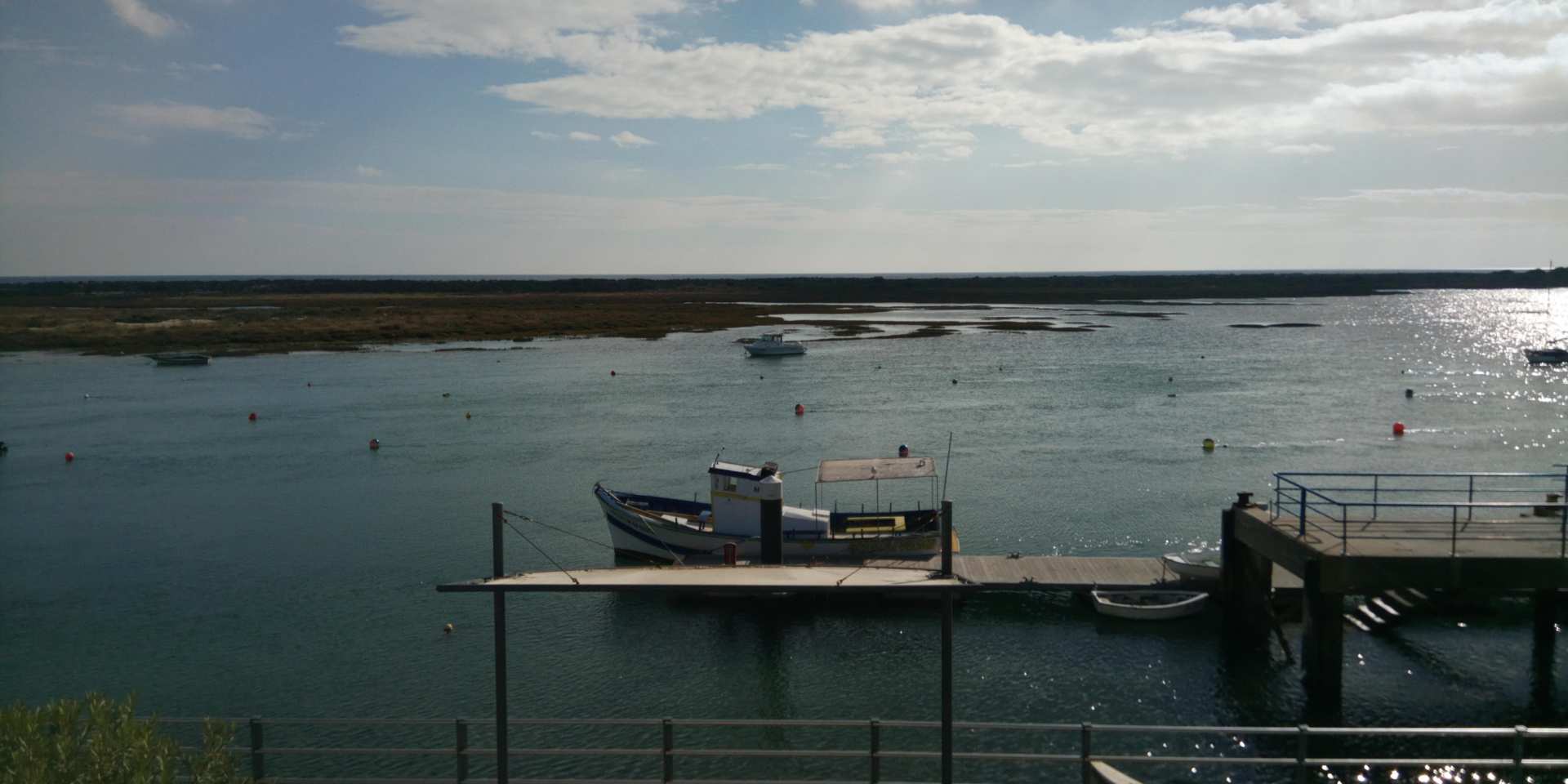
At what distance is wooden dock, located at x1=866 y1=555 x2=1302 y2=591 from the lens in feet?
90.7

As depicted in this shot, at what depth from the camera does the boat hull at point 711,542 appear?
30.7 meters

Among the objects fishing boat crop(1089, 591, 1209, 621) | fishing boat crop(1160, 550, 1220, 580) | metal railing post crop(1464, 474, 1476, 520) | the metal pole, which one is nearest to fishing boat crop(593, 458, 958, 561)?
fishing boat crop(1089, 591, 1209, 621)

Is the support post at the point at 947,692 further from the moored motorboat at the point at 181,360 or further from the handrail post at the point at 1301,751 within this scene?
the moored motorboat at the point at 181,360

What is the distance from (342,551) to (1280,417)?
160 feet

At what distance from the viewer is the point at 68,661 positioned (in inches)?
1033

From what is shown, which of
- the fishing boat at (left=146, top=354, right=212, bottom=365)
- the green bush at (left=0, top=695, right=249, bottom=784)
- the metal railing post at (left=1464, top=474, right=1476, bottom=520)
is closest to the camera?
the green bush at (left=0, top=695, right=249, bottom=784)

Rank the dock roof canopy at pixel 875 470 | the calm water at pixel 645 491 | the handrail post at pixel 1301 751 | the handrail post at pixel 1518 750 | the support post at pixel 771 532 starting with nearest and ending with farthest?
the handrail post at pixel 1301 751 → the handrail post at pixel 1518 750 → the calm water at pixel 645 491 → the support post at pixel 771 532 → the dock roof canopy at pixel 875 470

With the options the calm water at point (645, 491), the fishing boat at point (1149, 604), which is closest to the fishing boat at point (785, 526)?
the calm water at point (645, 491)

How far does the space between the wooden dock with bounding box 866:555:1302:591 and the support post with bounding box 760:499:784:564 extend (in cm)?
265

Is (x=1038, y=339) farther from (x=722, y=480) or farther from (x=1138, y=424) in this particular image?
(x=722, y=480)

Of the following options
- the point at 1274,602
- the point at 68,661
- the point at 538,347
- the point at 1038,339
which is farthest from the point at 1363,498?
the point at 538,347

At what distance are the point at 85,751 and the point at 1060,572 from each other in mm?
23225

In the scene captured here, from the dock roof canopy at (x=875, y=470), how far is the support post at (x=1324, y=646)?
11.5 m

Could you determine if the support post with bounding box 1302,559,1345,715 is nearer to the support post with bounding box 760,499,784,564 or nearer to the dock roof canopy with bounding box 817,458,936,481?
the dock roof canopy with bounding box 817,458,936,481
